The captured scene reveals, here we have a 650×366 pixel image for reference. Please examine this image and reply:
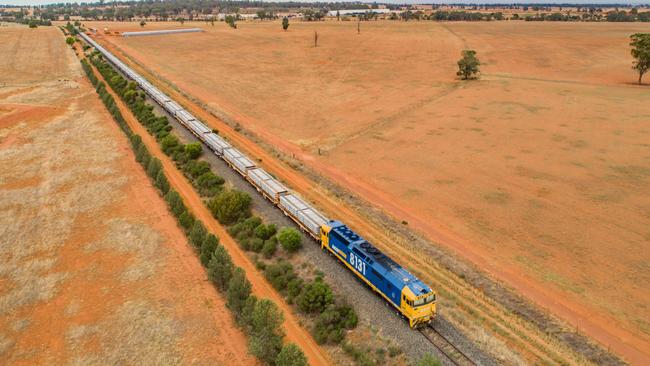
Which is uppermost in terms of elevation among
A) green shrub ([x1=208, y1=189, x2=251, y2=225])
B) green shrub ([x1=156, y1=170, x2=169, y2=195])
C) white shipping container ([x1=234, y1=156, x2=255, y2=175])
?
white shipping container ([x1=234, y1=156, x2=255, y2=175])

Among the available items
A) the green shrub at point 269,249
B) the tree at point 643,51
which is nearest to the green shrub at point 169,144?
the green shrub at point 269,249

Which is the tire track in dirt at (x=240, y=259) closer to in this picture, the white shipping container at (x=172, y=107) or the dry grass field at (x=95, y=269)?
the dry grass field at (x=95, y=269)

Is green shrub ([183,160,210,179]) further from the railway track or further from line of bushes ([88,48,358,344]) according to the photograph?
the railway track

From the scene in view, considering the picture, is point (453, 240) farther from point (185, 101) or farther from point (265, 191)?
point (185, 101)

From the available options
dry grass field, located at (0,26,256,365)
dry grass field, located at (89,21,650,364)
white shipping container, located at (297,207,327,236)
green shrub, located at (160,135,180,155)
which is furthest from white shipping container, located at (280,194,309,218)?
green shrub, located at (160,135,180,155)

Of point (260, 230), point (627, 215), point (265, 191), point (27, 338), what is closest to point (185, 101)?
point (265, 191)
